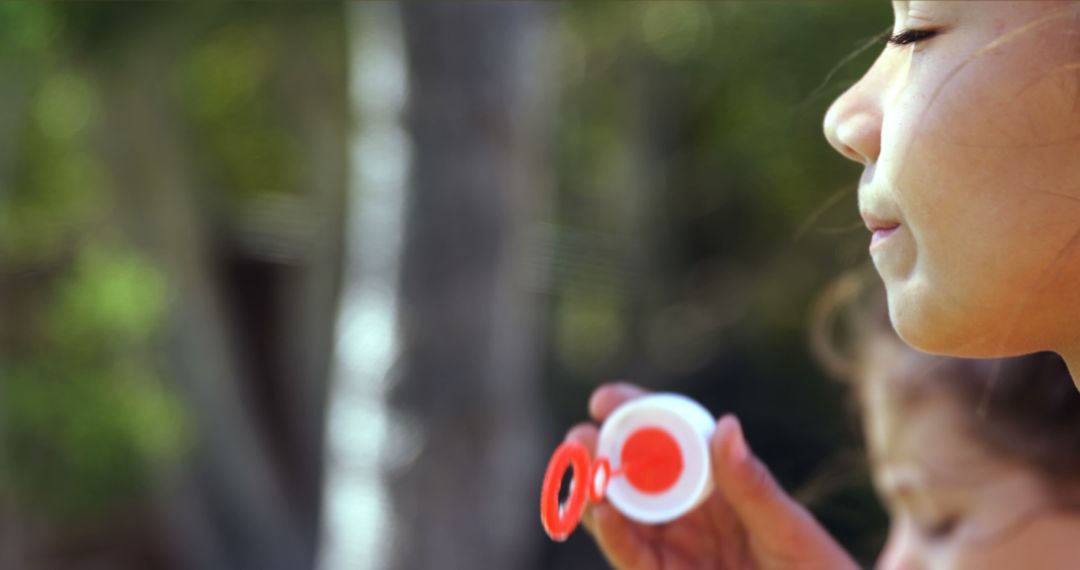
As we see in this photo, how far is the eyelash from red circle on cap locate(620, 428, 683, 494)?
0.43 m

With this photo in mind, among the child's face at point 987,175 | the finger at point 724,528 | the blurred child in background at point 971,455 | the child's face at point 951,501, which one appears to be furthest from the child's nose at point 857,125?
the child's face at point 951,501

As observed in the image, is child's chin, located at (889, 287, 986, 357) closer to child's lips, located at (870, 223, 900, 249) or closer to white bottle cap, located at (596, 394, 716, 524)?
child's lips, located at (870, 223, 900, 249)

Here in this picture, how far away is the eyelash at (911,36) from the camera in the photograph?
0.89 meters

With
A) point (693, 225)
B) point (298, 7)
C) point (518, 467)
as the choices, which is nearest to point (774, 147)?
point (693, 225)

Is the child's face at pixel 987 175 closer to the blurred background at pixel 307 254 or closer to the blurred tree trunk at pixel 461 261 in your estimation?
the blurred tree trunk at pixel 461 261

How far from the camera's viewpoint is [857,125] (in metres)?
0.96

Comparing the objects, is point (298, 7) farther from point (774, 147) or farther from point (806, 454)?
point (806, 454)

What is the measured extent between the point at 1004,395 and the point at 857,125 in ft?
3.04

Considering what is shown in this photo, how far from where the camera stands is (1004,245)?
33.9 inches

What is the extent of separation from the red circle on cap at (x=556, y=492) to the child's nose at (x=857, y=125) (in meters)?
0.34

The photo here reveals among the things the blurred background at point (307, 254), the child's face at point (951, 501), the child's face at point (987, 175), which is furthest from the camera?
the blurred background at point (307, 254)

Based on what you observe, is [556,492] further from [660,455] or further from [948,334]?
[948,334]

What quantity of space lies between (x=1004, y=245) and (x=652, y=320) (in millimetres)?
7771

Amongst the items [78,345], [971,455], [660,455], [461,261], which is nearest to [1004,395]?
[971,455]
